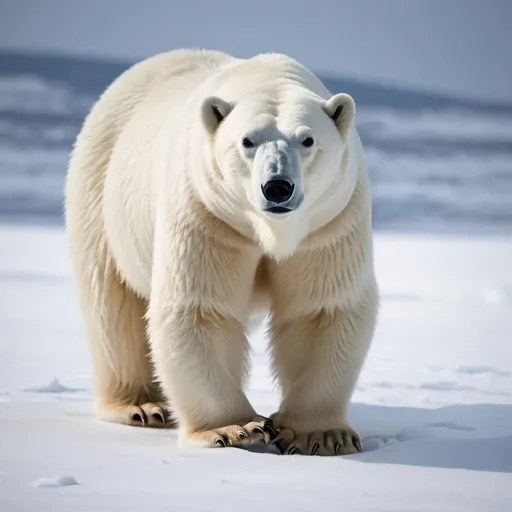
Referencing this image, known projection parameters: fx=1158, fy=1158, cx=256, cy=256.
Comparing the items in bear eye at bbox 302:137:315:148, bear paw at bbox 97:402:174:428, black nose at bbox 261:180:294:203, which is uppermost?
bear eye at bbox 302:137:315:148

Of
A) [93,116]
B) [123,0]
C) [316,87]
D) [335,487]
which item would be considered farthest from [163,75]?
[123,0]

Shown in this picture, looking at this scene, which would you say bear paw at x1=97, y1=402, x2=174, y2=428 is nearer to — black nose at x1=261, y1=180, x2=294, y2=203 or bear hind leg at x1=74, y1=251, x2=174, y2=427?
bear hind leg at x1=74, y1=251, x2=174, y2=427

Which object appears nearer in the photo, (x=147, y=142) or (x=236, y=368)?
(x=236, y=368)

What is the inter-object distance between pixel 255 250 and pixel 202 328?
0.32 meters

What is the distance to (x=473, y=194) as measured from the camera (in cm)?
1392

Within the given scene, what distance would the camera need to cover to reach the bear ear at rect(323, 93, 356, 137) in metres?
3.73

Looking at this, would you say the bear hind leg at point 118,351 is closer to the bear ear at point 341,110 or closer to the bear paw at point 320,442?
the bear paw at point 320,442

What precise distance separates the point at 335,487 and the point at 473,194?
11043mm

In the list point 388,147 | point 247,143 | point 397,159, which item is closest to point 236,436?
point 247,143

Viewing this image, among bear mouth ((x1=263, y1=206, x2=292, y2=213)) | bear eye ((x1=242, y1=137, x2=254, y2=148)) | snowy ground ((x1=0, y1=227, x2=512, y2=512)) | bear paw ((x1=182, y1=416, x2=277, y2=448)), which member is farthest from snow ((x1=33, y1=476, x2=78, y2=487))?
bear eye ((x1=242, y1=137, x2=254, y2=148))

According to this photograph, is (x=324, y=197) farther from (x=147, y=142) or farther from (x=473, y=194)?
(x=473, y=194)

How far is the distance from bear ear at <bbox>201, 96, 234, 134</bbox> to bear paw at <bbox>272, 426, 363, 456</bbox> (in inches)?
42.9

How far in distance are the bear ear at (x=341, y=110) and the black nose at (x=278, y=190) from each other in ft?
1.45

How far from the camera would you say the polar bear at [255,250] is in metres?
3.65
